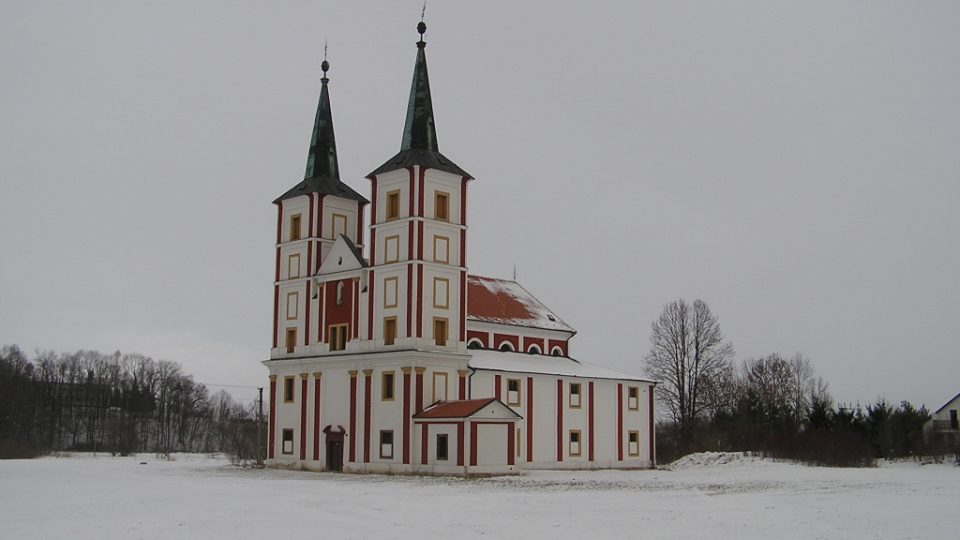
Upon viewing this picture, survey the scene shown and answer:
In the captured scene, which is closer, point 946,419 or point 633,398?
point 633,398

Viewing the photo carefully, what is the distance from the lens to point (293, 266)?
186ft

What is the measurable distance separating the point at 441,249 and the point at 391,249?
8.51 ft

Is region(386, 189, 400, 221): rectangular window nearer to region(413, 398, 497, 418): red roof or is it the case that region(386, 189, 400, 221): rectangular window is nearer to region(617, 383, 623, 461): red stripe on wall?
region(413, 398, 497, 418): red roof

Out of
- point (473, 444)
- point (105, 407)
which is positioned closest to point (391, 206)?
point (473, 444)

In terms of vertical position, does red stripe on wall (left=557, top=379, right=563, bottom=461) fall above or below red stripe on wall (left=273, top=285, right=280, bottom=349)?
below

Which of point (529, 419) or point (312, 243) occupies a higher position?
point (312, 243)

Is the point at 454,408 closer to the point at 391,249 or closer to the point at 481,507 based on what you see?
the point at 391,249

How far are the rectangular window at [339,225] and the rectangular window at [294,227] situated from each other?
7.23 ft

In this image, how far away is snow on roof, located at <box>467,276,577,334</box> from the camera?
5938 cm

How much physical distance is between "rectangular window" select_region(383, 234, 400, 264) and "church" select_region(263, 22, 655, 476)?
0.21 feet

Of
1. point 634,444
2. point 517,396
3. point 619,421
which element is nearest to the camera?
point 517,396

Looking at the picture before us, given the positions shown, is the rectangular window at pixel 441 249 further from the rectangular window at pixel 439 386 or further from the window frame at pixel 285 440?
the window frame at pixel 285 440

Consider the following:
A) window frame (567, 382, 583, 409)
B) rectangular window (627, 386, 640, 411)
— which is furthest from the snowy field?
rectangular window (627, 386, 640, 411)

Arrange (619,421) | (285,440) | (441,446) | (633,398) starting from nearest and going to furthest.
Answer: (441,446) < (285,440) < (619,421) < (633,398)
